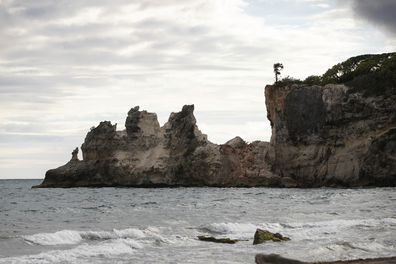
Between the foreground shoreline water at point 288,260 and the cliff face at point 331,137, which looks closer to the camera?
the foreground shoreline water at point 288,260

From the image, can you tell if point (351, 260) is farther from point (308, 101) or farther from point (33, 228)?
point (308, 101)

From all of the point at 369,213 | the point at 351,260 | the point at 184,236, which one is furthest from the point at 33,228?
the point at 369,213

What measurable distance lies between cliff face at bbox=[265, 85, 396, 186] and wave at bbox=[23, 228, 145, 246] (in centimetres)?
3578

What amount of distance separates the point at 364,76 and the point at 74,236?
47.0 m

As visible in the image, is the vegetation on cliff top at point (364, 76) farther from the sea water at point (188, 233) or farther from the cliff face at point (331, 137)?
the sea water at point (188, 233)

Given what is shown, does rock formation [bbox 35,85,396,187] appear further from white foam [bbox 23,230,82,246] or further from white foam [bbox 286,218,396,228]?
white foam [bbox 23,230,82,246]

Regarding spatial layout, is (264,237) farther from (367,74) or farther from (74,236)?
(367,74)

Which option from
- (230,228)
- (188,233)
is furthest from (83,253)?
(230,228)

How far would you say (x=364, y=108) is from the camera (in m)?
49.2

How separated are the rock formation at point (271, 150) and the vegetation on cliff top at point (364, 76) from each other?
5.56ft

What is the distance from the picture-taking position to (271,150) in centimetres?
6075

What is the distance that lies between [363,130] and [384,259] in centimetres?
4050

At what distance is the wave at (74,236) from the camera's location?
14953 mm

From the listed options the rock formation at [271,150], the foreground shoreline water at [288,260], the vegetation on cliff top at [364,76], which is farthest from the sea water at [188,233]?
the vegetation on cliff top at [364,76]
